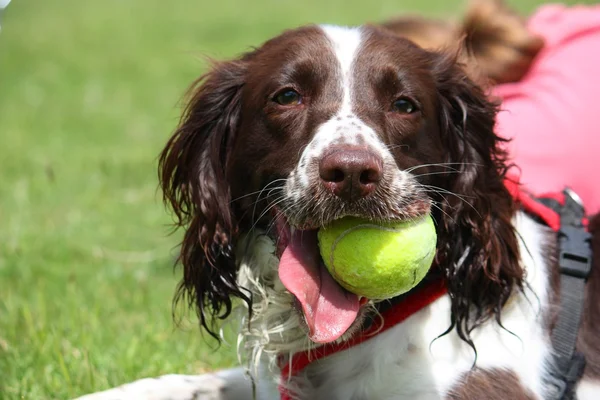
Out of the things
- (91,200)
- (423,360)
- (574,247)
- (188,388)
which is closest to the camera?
(423,360)

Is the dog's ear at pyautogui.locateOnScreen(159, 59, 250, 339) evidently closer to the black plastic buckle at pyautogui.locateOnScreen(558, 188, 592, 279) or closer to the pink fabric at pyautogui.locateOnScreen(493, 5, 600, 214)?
the black plastic buckle at pyautogui.locateOnScreen(558, 188, 592, 279)

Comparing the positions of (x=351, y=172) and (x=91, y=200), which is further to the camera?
(x=91, y=200)

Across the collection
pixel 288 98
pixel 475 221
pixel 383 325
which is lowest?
pixel 383 325

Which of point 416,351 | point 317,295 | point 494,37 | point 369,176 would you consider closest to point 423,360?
point 416,351

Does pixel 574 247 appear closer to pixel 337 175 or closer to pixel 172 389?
pixel 337 175

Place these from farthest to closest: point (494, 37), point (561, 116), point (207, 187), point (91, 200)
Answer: point (91, 200) → point (494, 37) → point (561, 116) → point (207, 187)

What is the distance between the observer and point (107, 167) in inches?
266

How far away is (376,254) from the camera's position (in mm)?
2438

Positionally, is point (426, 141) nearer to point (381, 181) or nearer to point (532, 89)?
point (381, 181)

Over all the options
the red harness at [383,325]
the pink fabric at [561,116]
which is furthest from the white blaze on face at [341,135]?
the pink fabric at [561,116]

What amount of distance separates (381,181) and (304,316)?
17.8 inches

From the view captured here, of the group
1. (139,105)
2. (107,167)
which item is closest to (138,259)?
(107,167)

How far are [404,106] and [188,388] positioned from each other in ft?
4.15

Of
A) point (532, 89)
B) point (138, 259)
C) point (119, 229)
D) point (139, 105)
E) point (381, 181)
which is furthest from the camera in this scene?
point (139, 105)
